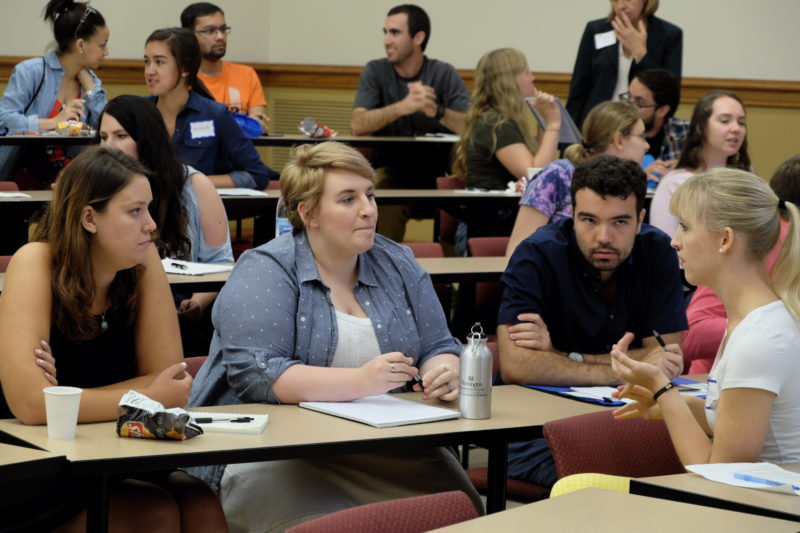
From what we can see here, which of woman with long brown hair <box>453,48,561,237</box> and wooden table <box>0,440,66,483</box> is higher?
woman with long brown hair <box>453,48,561,237</box>

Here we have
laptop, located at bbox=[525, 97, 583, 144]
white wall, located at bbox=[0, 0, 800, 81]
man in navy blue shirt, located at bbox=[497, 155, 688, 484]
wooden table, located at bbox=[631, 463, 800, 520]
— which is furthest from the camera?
white wall, located at bbox=[0, 0, 800, 81]

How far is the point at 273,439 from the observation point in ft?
7.57

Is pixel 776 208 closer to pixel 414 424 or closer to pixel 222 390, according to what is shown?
pixel 414 424

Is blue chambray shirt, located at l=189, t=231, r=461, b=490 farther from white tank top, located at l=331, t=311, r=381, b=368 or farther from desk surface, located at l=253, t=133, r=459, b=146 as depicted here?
desk surface, located at l=253, t=133, r=459, b=146

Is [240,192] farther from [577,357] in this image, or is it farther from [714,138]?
[577,357]

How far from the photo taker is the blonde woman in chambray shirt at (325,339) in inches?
100

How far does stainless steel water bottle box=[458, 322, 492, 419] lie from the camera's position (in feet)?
8.45

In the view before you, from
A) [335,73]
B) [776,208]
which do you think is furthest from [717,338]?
[335,73]

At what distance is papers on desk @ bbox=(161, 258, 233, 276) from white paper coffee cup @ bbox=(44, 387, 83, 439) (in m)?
1.61

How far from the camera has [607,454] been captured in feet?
8.07

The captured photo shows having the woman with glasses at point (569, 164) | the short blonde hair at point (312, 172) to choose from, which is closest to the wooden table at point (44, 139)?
the woman with glasses at point (569, 164)

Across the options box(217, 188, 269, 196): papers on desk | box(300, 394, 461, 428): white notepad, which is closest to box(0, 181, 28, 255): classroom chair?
box(217, 188, 269, 196): papers on desk

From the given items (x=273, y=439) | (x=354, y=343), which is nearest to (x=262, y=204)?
(x=354, y=343)

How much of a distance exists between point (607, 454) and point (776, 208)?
675 millimetres
